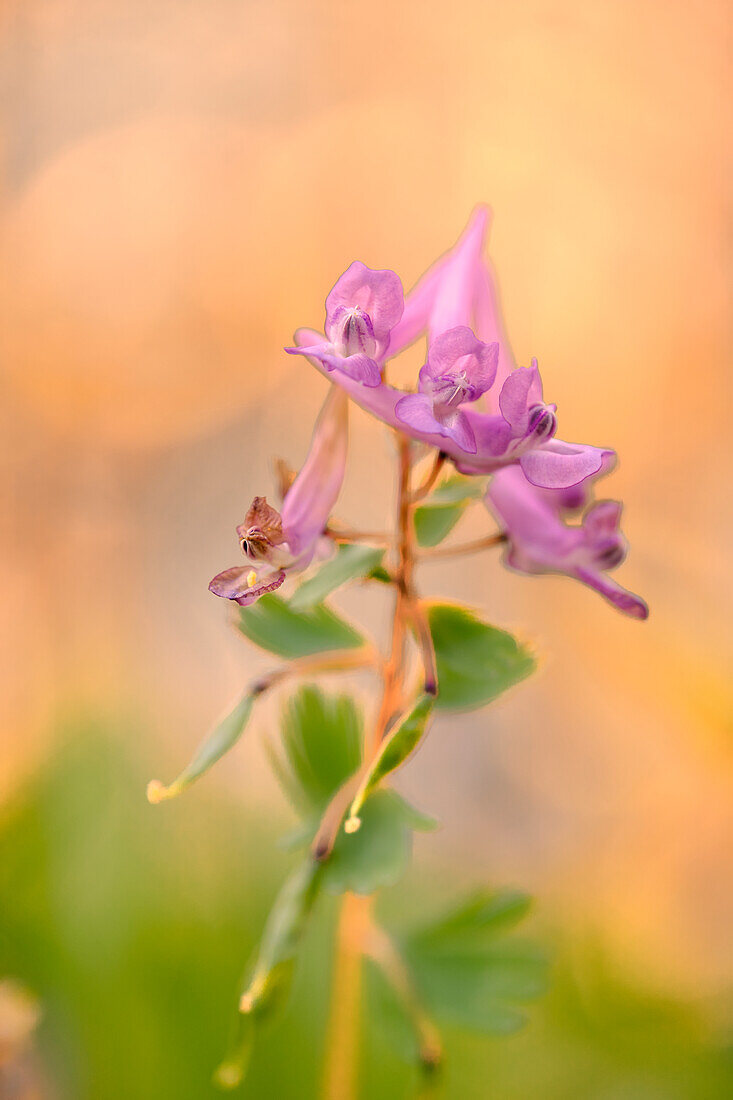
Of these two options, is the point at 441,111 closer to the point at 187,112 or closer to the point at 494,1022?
the point at 187,112

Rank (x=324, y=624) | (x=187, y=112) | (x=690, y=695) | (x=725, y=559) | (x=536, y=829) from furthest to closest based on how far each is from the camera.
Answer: (x=187, y=112)
(x=725, y=559)
(x=536, y=829)
(x=690, y=695)
(x=324, y=624)

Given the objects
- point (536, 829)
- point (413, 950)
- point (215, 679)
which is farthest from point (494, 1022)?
point (215, 679)

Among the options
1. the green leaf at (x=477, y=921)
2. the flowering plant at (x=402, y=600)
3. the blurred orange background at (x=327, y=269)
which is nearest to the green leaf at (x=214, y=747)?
the flowering plant at (x=402, y=600)

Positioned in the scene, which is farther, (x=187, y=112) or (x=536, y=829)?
(x=187, y=112)

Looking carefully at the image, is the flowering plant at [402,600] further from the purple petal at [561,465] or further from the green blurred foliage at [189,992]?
the green blurred foliage at [189,992]

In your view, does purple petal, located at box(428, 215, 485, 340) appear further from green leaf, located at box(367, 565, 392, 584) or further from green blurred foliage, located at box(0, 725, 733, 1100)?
green blurred foliage, located at box(0, 725, 733, 1100)

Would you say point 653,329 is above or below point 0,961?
above

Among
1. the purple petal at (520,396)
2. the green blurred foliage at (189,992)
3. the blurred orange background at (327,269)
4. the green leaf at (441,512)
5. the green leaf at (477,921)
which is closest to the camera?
the purple petal at (520,396)

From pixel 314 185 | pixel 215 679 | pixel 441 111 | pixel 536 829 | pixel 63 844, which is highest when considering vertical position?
pixel 441 111
